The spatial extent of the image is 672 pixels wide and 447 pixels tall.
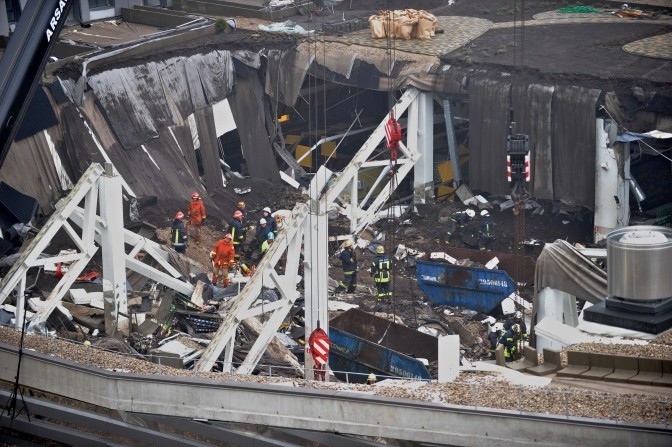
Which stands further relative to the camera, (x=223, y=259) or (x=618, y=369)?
(x=223, y=259)

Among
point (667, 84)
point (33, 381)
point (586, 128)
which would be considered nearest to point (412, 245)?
point (586, 128)

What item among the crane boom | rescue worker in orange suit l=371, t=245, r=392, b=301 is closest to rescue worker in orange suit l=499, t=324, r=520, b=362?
rescue worker in orange suit l=371, t=245, r=392, b=301

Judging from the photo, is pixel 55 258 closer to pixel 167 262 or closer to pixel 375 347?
pixel 167 262

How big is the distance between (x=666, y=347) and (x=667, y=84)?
15.3 meters

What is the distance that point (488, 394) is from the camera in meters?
20.0

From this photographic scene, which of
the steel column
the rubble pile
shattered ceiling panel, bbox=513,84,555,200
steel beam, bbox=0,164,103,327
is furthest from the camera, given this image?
the steel column

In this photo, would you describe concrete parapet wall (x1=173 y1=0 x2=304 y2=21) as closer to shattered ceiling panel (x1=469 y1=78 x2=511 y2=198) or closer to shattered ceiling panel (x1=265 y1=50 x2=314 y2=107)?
shattered ceiling panel (x1=265 y1=50 x2=314 y2=107)

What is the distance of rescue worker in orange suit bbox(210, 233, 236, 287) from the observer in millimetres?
30547

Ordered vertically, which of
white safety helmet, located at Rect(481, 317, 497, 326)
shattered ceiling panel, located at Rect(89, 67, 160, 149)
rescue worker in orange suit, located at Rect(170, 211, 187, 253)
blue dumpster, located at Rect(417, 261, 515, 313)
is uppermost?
shattered ceiling panel, located at Rect(89, 67, 160, 149)

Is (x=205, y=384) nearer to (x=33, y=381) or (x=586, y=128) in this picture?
(x=33, y=381)

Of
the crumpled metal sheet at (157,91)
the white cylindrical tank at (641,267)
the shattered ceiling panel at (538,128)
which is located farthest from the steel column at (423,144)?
the white cylindrical tank at (641,267)

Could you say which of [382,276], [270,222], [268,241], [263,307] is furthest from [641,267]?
[270,222]

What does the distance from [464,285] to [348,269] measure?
2533 millimetres

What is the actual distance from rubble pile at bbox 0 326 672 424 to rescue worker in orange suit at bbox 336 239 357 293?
9.08 metres
